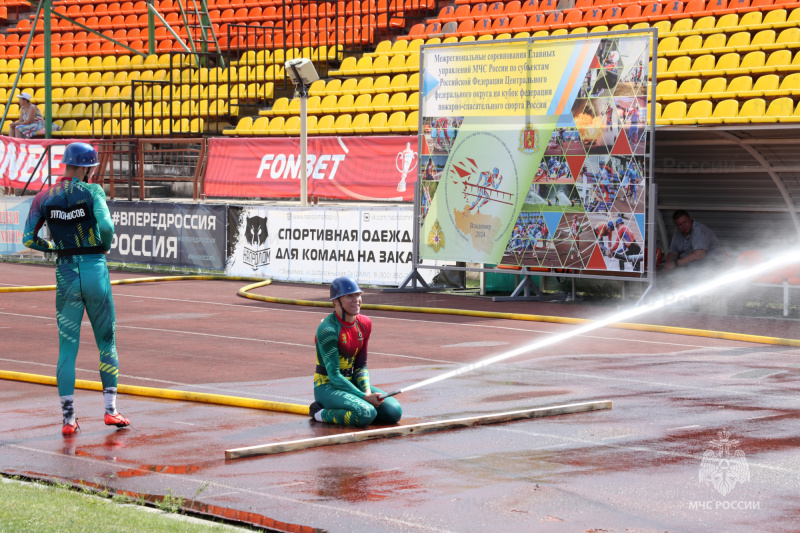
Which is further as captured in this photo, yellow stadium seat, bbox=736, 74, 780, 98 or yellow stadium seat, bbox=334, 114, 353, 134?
yellow stadium seat, bbox=334, 114, 353, 134

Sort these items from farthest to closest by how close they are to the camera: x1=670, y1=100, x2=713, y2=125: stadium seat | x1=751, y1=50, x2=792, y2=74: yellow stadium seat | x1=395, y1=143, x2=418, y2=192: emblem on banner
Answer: x1=395, y1=143, x2=418, y2=192: emblem on banner → x1=751, y1=50, x2=792, y2=74: yellow stadium seat → x1=670, y1=100, x2=713, y2=125: stadium seat

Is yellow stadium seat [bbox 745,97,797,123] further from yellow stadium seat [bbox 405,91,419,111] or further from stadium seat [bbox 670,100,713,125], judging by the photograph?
yellow stadium seat [bbox 405,91,419,111]

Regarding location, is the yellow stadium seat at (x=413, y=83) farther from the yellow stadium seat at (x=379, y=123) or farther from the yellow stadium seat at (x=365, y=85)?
the yellow stadium seat at (x=379, y=123)

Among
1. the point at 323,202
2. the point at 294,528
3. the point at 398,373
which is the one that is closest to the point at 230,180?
the point at 323,202

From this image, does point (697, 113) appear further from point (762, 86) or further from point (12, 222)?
point (12, 222)

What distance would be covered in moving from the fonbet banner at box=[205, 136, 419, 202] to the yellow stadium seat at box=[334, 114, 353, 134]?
8.70 feet

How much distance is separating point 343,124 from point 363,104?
93cm

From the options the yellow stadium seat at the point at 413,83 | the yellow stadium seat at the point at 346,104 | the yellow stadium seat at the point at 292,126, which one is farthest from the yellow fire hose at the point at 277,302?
the yellow stadium seat at the point at 413,83

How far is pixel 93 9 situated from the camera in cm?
4231

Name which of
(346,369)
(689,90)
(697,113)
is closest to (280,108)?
(689,90)

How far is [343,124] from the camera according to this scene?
28172mm

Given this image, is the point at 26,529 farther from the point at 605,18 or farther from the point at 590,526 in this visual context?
the point at 605,18

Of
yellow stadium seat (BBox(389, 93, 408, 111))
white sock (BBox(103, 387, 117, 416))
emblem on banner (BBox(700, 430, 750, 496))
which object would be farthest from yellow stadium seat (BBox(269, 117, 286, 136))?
emblem on banner (BBox(700, 430, 750, 496))

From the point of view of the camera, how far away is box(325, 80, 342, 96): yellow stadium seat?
30.0 meters
